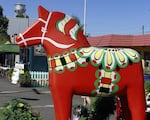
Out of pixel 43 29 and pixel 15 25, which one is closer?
pixel 43 29

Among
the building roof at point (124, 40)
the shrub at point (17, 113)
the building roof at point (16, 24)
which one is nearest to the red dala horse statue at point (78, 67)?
the shrub at point (17, 113)

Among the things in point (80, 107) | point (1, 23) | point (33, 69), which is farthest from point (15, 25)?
point (80, 107)

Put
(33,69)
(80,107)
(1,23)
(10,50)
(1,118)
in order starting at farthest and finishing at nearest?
1. (1,23)
2. (10,50)
3. (33,69)
4. (80,107)
5. (1,118)

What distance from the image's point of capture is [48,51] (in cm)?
593

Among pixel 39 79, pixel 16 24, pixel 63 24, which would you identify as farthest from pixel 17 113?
pixel 16 24

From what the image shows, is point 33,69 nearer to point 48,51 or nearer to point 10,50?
point 10,50

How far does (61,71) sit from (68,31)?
679mm

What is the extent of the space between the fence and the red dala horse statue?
1463 centimetres

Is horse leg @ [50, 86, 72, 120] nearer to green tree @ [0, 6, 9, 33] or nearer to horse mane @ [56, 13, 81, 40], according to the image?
horse mane @ [56, 13, 81, 40]

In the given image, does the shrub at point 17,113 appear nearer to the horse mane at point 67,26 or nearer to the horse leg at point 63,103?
the horse leg at point 63,103

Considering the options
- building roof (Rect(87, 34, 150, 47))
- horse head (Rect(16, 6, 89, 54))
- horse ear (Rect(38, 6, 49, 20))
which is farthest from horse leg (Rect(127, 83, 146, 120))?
building roof (Rect(87, 34, 150, 47))

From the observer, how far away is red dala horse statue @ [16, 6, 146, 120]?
Result: 225 inches

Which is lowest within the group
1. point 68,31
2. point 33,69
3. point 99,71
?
point 33,69

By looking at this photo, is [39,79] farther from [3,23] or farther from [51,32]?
[3,23]
